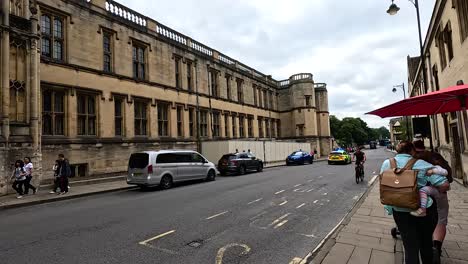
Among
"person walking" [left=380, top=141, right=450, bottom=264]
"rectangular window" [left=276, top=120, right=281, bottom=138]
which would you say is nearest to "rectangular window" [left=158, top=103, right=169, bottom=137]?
"person walking" [left=380, top=141, right=450, bottom=264]

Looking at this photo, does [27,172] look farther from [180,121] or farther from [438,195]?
[438,195]

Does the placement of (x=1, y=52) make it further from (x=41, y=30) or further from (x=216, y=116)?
(x=216, y=116)

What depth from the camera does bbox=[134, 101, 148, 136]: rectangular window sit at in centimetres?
2116

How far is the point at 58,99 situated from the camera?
16578mm

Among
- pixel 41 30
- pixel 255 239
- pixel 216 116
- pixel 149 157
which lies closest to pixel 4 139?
pixel 149 157

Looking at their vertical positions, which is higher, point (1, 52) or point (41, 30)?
point (41, 30)

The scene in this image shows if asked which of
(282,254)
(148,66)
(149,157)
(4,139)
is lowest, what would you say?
(282,254)

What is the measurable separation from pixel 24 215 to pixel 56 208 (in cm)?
110

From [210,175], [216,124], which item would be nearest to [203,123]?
[216,124]

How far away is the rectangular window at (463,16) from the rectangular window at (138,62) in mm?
18861

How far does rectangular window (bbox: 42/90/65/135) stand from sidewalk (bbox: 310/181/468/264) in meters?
16.1

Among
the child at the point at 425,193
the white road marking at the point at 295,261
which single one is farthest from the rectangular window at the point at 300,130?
the child at the point at 425,193

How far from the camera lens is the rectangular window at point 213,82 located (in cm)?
3012

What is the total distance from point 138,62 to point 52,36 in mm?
6198
